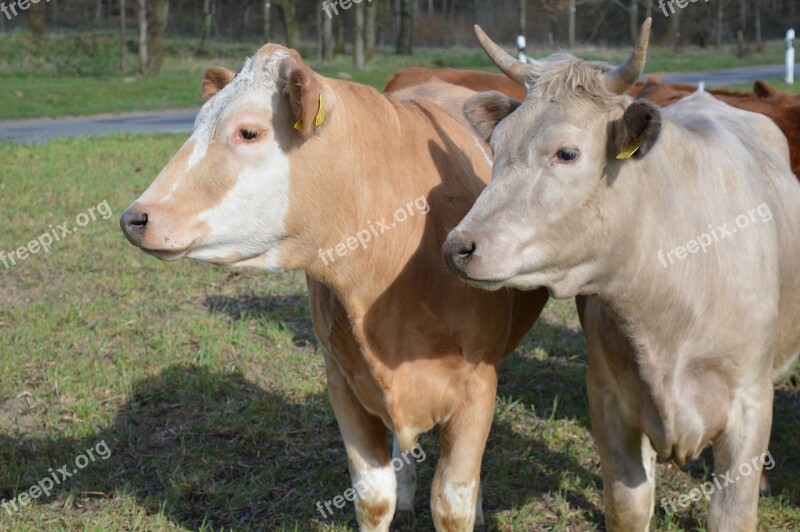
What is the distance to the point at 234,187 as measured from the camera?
10.2 ft

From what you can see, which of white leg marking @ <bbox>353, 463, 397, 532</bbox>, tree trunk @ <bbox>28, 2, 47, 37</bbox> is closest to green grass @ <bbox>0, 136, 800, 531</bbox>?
white leg marking @ <bbox>353, 463, 397, 532</bbox>

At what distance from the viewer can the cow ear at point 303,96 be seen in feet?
9.95

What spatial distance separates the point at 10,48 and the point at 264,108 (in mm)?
29991

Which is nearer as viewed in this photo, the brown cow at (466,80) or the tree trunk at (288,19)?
the brown cow at (466,80)

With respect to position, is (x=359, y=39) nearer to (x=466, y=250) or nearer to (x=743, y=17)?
(x=466, y=250)

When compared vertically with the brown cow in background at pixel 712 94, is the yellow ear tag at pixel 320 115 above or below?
above

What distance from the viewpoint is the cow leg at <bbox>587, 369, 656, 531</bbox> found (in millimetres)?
3639

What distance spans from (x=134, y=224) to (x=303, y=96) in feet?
2.16

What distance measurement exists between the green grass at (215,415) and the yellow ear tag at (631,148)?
6.69 ft

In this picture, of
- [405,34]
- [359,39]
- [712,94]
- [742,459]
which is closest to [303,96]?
[742,459]

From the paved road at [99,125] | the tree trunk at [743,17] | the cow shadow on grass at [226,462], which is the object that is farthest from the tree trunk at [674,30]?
the cow shadow on grass at [226,462]

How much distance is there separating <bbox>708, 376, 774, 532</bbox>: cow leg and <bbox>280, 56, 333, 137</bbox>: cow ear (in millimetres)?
1780

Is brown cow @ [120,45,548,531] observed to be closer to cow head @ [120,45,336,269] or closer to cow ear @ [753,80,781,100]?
cow head @ [120,45,336,269]

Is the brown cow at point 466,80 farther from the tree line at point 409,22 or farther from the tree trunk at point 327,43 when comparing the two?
the tree trunk at point 327,43
